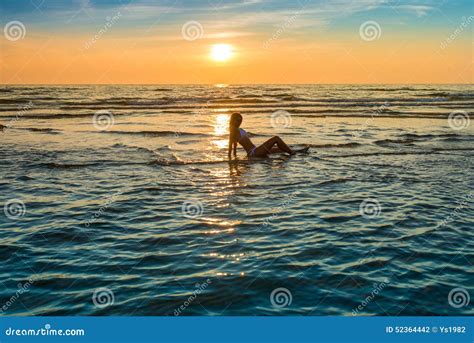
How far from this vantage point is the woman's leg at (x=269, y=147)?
15398 millimetres

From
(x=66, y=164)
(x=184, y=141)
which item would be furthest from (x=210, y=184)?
(x=184, y=141)

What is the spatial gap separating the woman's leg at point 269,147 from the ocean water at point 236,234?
99 centimetres

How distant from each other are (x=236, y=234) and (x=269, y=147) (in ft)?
27.0

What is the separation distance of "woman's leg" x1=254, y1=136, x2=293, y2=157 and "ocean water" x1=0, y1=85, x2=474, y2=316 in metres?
0.99

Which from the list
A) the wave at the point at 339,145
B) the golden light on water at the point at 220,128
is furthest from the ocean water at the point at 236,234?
the golden light on water at the point at 220,128

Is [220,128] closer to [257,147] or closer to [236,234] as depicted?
[257,147]

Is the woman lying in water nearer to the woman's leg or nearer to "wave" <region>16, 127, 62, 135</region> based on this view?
the woman's leg

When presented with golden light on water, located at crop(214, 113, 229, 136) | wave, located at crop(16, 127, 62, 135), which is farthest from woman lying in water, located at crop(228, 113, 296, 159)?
wave, located at crop(16, 127, 62, 135)

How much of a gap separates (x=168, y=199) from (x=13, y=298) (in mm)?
4620

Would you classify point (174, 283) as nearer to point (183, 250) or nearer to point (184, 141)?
point (183, 250)

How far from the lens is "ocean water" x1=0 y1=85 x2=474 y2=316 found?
5.49 m

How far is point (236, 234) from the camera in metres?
7.52

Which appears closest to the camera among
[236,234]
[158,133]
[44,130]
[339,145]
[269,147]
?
[236,234]

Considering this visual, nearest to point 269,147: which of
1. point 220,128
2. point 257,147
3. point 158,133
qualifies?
point 257,147
